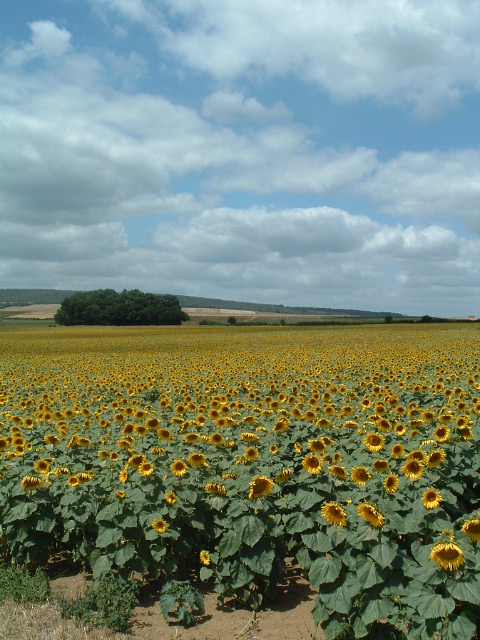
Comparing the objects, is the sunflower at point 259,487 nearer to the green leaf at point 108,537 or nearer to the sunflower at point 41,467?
the green leaf at point 108,537

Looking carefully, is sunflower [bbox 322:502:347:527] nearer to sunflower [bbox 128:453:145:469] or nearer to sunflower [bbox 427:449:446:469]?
sunflower [bbox 427:449:446:469]

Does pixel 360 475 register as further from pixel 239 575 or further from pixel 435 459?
pixel 239 575

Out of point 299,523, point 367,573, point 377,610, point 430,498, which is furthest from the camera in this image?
point 299,523

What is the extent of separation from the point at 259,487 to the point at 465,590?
220cm

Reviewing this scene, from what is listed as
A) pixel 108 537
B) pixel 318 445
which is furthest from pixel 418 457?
pixel 108 537

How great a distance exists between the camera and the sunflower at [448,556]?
384 cm

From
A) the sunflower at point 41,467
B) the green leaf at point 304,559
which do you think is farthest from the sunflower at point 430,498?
the sunflower at point 41,467

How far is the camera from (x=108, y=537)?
18.4 ft

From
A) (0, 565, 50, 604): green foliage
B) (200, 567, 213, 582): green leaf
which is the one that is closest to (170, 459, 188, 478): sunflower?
(200, 567, 213, 582): green leaf

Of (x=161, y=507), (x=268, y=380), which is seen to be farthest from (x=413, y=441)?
(x=268, y=380)

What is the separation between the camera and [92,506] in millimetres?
6141

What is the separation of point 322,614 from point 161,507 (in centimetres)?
199

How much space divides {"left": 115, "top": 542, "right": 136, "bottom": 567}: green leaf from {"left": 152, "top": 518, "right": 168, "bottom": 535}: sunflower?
12.6 inches

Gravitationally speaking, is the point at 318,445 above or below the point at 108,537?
above
